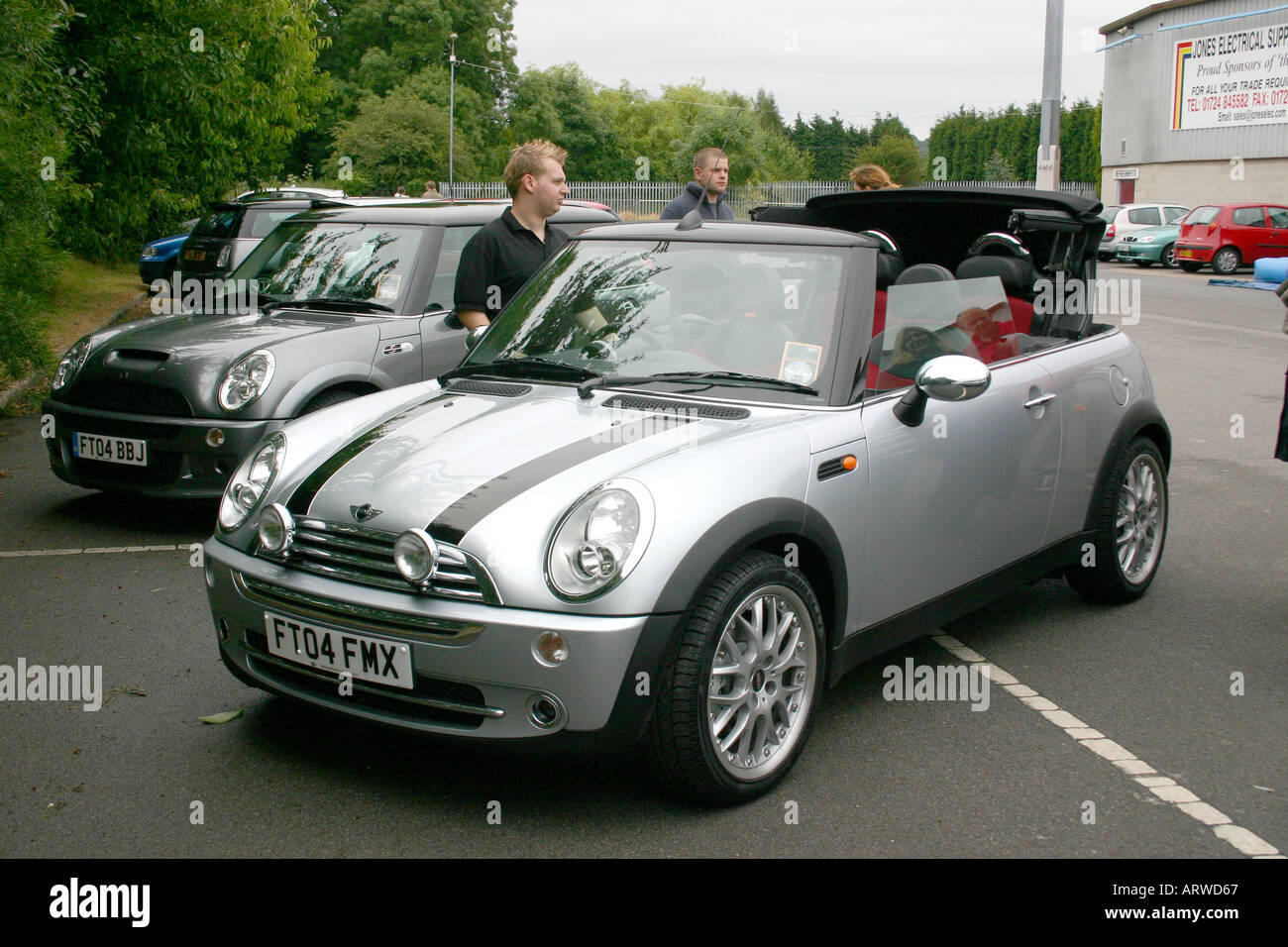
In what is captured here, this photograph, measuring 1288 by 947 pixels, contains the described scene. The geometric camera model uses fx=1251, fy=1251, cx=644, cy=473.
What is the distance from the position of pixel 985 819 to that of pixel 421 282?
16.0ft

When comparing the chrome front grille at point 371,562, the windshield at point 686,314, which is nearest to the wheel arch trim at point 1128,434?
the windshield at point 686,314

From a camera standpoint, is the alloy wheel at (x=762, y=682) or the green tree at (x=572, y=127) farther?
the green tree at (x=572, y=127)

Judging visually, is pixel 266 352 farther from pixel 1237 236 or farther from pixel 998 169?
pixel 998 169

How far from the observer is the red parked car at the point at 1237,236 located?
28.9 m

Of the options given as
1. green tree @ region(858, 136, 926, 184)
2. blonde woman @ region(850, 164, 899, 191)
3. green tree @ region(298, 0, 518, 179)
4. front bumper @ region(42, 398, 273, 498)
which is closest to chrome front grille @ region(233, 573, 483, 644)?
front bumper @ region(42, 398, 273, 498)

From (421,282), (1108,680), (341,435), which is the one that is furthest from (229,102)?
(1108,680)

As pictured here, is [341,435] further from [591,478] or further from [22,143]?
[22,143]

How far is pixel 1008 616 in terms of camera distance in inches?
211

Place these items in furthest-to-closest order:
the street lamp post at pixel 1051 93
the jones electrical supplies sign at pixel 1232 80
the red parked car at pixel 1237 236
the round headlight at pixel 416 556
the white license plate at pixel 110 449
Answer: the jones electrical supplies sign at pixel 1232 80 → the red parked car at pixel 1237 236 → the street lamp post at pixel 1051 93 → the white license plate at pixel 110 449 → the round headlight at pixel 416 556

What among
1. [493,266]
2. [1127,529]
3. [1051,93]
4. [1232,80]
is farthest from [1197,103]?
[1127,529]

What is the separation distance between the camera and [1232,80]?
42812 mm

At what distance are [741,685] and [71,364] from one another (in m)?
4.99

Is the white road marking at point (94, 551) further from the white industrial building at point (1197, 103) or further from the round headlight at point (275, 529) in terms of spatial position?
the white industrial building at point (1197, 103)

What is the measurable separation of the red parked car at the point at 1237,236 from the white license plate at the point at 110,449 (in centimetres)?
2812
